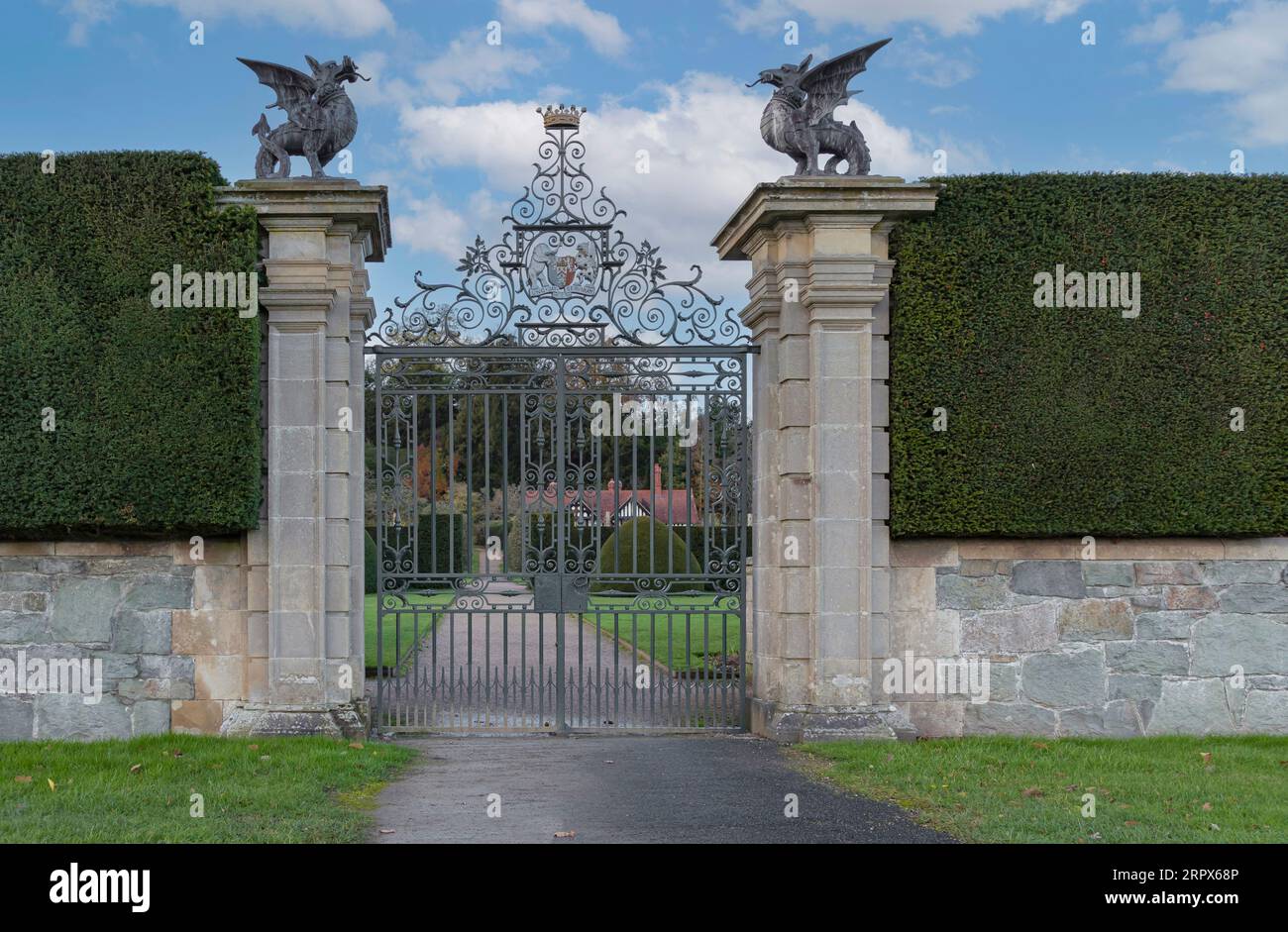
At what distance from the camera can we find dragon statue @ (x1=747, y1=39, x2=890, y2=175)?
9.42 metres

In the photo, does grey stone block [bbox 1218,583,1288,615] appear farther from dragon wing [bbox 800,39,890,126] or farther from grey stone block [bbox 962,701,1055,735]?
dragon wing [bbox 800,39,890,126]

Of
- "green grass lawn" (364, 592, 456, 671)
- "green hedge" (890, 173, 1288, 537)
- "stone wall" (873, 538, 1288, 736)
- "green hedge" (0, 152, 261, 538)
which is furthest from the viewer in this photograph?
"green grass lawn" (364, 592, 456, 671)

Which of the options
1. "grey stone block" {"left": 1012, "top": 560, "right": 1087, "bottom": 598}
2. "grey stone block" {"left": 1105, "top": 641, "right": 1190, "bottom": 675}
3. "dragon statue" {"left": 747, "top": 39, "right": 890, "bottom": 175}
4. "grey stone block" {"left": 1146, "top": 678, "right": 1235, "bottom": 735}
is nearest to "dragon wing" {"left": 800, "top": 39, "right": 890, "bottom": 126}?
"dragon statue" {"left": 747, "top": 39, "right": 890, "bottom": 175}

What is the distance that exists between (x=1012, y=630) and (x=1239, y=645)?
5.81 feet

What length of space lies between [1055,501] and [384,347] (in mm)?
5138

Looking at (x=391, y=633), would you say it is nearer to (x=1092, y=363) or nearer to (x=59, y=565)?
(x=59, y=565)

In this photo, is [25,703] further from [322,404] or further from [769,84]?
[769,84]

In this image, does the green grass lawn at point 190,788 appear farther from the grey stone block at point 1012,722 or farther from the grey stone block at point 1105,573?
the grey stone block at point 1105,573

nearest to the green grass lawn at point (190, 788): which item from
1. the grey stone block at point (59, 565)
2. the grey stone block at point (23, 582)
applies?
the grey stone block at point (23, 582)

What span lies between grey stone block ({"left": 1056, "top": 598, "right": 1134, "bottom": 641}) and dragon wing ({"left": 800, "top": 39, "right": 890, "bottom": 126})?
4.10 metres

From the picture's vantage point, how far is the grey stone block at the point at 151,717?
30.0 ft

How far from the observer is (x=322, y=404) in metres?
9.11

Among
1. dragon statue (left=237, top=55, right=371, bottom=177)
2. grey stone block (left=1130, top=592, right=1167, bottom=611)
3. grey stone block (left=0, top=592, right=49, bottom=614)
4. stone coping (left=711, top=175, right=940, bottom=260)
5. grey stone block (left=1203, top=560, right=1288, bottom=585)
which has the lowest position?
grey stone block (left=1130, top=592, right=1167, bottom=611)

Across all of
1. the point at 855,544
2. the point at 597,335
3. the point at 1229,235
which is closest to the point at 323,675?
the point at 597,335
